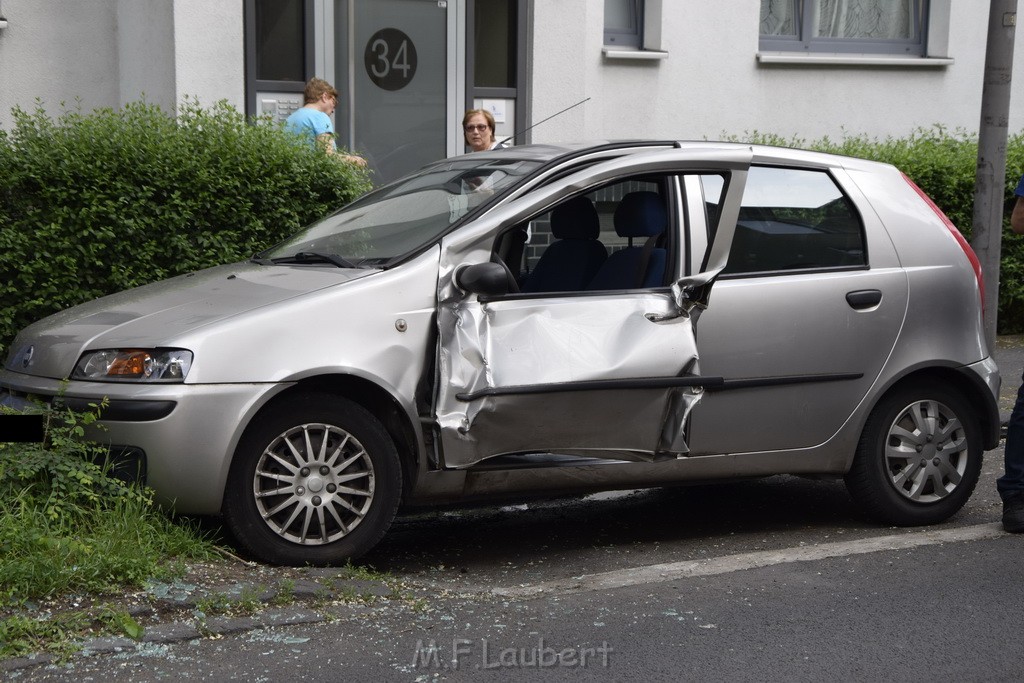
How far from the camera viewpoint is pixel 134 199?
8.05m

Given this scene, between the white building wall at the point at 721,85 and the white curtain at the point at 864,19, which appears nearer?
the white building wall at the point at 721,85

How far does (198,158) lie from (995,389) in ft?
15.2

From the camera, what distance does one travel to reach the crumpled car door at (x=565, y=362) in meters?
5.16

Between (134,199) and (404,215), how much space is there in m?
2.82

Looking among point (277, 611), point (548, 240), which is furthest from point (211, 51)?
point (277, 611)

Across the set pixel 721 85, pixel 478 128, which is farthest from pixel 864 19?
pixel 478 128

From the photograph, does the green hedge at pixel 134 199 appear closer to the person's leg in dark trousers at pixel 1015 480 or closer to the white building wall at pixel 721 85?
the person's leg in dark trousers at pixel 1015 480

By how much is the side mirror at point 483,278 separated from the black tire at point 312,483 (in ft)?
2.01

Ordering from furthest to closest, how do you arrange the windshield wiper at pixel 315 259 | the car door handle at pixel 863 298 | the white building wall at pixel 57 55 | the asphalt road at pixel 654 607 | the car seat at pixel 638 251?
the white building wall at pixel 57 55 → the car door handle at pixel 863 298 → the car seat at pixel 638 251 → the windshield wiper at pixel 315 259 → the asphalt road at pixel 654 607

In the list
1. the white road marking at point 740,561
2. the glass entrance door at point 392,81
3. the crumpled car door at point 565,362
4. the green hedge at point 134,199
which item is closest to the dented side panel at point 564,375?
the crumpled car door at point 565,362

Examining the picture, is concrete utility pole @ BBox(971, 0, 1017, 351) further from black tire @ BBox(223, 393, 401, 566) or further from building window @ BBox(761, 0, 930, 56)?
building window @ BBox(761, 0, 930, 56)

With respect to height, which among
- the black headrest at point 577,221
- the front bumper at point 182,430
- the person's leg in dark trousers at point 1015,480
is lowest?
the person's leg in dark trousers at point 1015,480

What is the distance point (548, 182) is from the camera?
554 centimetres

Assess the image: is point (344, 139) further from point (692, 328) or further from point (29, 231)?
point (692, 328)
